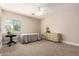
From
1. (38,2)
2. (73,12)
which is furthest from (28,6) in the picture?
(73,12)

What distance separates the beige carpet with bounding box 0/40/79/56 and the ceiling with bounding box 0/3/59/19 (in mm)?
791

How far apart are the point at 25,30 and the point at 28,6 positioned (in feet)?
2.03

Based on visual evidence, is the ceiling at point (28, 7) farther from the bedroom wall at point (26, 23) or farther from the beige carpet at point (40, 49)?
the beige carpet at point (40, 49)

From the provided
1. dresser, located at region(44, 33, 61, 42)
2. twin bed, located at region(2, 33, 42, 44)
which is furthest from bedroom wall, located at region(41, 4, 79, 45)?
twin bed, located at region(2, 33, 42, 44)

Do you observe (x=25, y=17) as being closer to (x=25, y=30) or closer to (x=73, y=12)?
(x=25, y=30)

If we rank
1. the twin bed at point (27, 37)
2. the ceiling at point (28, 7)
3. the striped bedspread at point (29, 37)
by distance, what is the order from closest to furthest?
the ceiling at point (28, 7) < the twin bed at point (27, 37) < the striped bedspread at point (29, 37)

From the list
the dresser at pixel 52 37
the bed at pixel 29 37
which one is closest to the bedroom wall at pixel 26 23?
the bed at pixel 29 37

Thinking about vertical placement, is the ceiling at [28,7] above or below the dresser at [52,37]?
above

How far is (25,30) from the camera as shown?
2.66 meters

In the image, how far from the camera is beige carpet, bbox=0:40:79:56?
248 cm

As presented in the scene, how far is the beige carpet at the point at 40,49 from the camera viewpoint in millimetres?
2480

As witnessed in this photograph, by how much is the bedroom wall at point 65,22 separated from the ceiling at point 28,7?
0.14 metres

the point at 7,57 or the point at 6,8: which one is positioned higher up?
the point at 6,8

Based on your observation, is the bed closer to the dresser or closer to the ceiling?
the dresser
